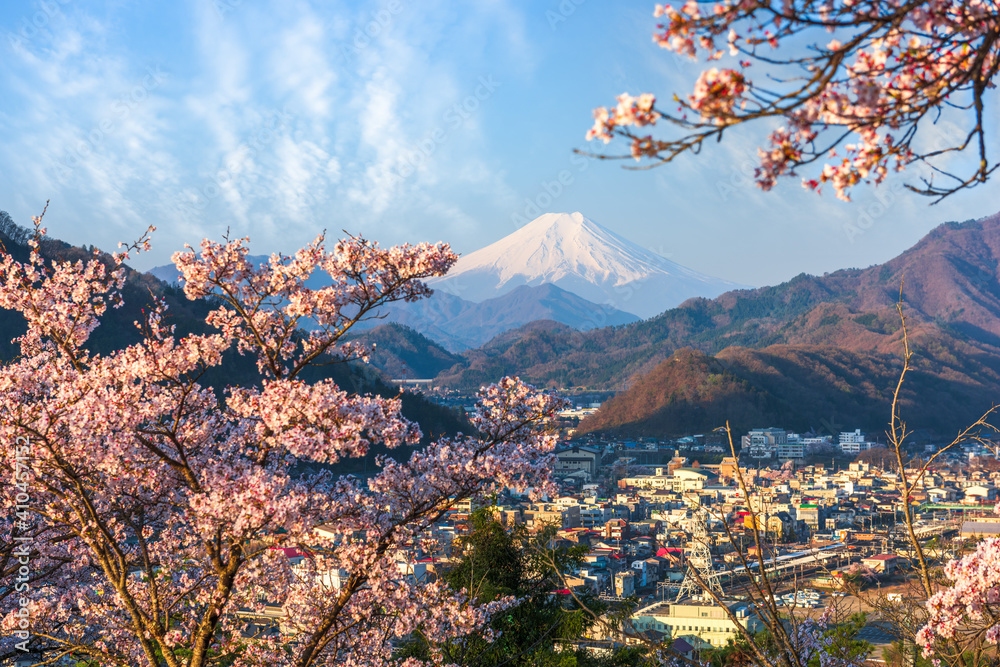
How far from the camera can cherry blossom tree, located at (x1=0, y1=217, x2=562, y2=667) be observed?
10.6 ft

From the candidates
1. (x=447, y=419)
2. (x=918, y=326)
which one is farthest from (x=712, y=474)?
(x=918, y=326)

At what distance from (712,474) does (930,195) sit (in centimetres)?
4496

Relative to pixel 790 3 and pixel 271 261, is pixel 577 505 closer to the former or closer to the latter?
pixel 271 261

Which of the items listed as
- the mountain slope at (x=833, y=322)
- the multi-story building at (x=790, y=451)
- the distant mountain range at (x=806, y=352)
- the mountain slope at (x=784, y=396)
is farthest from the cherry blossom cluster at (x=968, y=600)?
the mountain slope at (x=833, y=322)

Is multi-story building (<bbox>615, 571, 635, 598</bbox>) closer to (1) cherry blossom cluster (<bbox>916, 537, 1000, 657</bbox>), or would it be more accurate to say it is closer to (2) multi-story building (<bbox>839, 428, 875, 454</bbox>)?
(1) cherry blossom cluster (<bbox>916, 537, 1000, 657</bbox>)

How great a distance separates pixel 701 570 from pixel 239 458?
18.2 metres

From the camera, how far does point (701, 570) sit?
19469 mm

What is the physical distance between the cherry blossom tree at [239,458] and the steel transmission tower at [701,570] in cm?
91

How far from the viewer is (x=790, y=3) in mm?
1504

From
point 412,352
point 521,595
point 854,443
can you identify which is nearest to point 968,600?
point 521,595

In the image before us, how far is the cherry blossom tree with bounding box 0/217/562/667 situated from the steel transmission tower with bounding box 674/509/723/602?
2.97ft

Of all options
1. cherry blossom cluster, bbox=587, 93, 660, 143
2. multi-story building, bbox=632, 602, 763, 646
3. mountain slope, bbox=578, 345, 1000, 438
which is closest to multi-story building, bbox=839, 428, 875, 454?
mountain slope, bbox=578, 345, 1000, 438

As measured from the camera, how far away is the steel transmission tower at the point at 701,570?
116 inches

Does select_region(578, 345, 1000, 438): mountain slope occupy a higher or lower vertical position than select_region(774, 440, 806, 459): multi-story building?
higher
